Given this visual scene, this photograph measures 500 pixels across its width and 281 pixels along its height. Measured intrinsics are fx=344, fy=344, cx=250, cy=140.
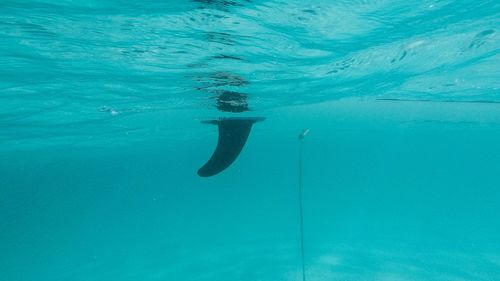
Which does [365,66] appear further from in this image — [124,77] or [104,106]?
[104,106]

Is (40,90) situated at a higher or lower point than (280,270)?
higher

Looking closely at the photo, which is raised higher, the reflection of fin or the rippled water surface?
the rippled water surface

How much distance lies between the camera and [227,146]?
11.1 meters

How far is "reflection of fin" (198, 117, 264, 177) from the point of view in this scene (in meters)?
10.1

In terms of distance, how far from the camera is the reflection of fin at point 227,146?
10133 millimetres

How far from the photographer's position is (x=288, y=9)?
7.22 m

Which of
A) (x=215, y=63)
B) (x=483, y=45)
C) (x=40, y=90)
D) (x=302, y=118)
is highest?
(x=483, y=45)

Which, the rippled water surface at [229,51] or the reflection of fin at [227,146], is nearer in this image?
the rippled water surface at [229,51]

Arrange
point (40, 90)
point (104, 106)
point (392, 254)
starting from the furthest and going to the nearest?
point (392, 254) < point (104, 106) < point (40, 90)

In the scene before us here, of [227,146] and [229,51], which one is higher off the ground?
[229,51]

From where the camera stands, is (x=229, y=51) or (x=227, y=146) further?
(x=227, y=146)

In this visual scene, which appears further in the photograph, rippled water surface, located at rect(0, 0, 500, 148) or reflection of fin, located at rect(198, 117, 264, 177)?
reflection of fin, located at rect(198, 117, 264, 177)

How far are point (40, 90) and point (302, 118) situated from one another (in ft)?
64.9

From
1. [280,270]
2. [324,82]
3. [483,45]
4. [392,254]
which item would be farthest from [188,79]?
[392,254]
